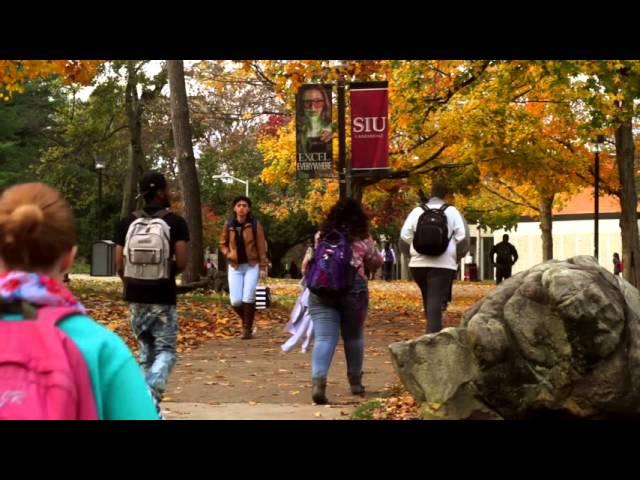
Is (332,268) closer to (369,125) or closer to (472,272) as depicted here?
(369,125)

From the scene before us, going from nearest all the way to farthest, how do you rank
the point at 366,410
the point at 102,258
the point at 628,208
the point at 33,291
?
1. the point at 33,291
2. the point at 366,410
3. the point at 628,208
4. the point at 102,258

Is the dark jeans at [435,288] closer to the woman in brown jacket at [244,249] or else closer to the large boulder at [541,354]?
the large boulder at [541,354]

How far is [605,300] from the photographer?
24.8 feet

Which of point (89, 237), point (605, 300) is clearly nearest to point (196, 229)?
point (605, 300)

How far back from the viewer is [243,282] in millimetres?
14141

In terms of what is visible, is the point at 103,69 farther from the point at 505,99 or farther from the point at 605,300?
the point at 605,300

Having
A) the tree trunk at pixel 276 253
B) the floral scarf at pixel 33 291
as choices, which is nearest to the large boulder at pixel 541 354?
the floral scarf at pixel 33 291

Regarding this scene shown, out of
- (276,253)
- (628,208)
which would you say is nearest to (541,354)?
(628,208)

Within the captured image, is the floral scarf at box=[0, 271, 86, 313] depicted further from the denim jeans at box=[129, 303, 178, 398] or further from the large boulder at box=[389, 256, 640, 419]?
the large boulder at box=[389, 256, 640, 419]

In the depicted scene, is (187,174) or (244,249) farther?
(187,174)

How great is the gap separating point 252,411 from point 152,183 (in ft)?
6.78

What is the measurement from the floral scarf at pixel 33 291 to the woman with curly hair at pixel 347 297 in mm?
6819

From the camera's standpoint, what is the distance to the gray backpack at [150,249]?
7.78 meters

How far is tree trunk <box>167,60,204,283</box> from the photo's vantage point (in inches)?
898
